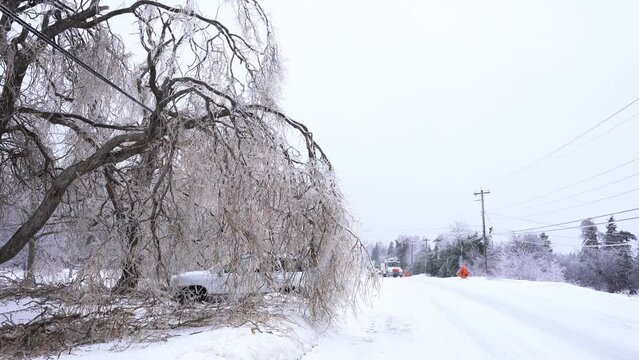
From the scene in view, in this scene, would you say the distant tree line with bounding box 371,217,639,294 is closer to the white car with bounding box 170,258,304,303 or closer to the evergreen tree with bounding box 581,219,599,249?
the evergreen tree with bounding box 581,219,599,249

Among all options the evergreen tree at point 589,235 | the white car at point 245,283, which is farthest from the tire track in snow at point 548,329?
the evergreen tree at point 589,235

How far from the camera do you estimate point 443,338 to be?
864cm

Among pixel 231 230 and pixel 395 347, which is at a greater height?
pixel 231 230

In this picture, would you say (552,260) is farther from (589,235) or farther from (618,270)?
(618,270)

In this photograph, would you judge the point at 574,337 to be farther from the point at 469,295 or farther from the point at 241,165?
the point at 469,295

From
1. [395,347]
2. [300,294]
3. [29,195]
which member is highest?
[29,195]

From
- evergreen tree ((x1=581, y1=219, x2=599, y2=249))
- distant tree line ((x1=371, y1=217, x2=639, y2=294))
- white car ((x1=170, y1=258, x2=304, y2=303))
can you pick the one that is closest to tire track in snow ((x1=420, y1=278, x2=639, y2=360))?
white car ((x1=170, y1=258, x2=304, y2=303))

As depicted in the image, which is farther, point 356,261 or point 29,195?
point 29,195

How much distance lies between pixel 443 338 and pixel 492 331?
4.45 ft

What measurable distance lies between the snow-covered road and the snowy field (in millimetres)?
15

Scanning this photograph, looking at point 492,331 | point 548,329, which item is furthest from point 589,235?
point 492,331

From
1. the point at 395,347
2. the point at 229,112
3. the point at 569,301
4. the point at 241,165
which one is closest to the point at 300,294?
the point at 395,347

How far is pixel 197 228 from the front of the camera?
8.38 meters

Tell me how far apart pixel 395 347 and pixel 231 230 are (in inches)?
125
